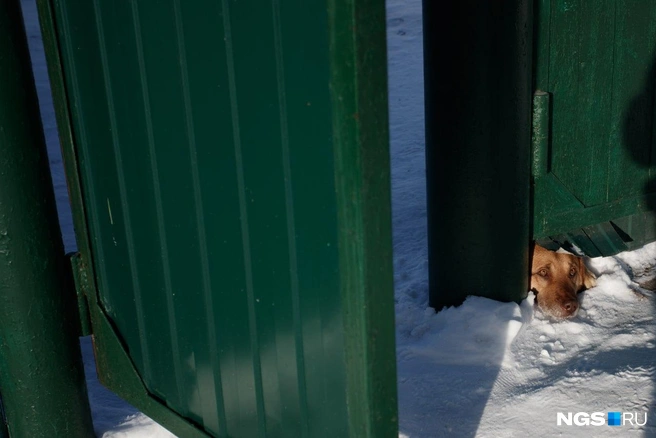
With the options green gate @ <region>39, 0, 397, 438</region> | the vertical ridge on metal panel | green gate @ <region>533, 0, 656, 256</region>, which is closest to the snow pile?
green gate @ <region>533, 0, 656, 256</region>

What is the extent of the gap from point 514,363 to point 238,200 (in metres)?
1.63

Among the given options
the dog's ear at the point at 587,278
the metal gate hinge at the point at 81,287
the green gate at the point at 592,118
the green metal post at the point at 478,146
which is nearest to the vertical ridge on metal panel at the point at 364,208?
the metal gate hinge at the point at 81,287

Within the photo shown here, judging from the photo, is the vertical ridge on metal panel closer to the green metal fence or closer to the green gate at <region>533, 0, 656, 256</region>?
the green metal fence

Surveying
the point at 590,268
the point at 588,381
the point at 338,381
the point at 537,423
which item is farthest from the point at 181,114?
the point at 590,268

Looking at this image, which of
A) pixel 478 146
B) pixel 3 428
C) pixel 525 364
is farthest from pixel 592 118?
pixel 3 428

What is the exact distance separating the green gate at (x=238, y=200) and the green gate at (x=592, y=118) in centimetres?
178

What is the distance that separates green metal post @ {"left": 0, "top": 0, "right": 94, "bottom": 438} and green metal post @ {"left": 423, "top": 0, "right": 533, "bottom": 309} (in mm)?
1443

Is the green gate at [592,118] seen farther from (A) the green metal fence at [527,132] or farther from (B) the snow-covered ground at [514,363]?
(B) the snow-covered ground at [514,363]

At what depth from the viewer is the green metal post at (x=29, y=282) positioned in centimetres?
206

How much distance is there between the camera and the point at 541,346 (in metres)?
2.99

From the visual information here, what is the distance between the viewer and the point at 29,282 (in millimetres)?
2174

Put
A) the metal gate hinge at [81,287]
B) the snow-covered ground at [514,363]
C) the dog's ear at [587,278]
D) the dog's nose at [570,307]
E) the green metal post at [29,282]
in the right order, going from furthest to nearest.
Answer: the dog's ear at [587,278] → the dog's nose at [570,307] → the snow-covered ground at [514,363] → the metal gate hinge at [81,287] → the green metal post at [29,282]

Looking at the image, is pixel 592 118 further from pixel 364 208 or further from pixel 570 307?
pixel 364 208

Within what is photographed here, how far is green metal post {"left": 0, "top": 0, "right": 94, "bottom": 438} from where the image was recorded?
206 centimetres
